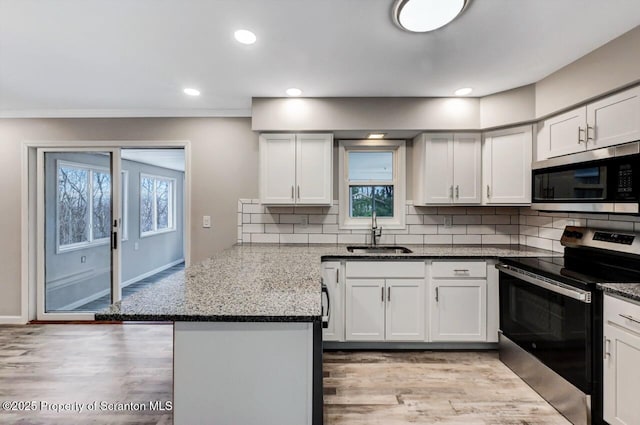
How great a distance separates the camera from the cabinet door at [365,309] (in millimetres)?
2656

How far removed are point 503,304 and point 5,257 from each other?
4951mm

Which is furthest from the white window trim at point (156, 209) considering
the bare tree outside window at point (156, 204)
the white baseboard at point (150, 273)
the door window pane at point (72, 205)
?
the door window pane at point (72, 205)

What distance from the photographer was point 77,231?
11.8 ft

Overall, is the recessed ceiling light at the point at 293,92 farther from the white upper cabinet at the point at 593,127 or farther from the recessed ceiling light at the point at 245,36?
the white upper cabinet at the point at 593,127

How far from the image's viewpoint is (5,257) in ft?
10.9

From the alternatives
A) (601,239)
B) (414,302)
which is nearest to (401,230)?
(414,302)

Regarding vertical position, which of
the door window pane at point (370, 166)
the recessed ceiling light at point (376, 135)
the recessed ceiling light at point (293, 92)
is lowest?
the door window pane at point (370, 166)

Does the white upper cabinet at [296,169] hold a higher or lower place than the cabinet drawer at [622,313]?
higher

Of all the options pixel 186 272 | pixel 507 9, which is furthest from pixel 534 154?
pixel 186 272

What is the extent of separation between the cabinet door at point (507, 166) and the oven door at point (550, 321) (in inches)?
26.3

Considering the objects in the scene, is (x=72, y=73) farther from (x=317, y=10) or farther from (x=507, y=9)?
(x=507, y=9)

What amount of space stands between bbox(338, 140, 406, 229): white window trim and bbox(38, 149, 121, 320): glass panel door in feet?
8.09

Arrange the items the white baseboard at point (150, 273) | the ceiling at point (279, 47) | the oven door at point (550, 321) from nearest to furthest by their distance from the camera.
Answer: the ceiling at point (279, 47), the oven door at point (550, 321), the white baseboard at point (150, 273)

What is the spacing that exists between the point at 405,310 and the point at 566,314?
1121mm
